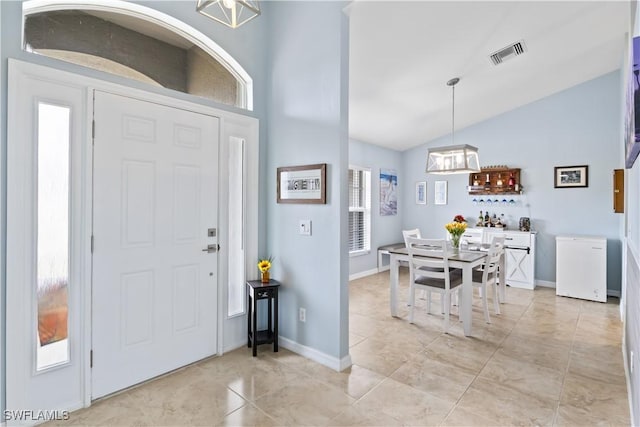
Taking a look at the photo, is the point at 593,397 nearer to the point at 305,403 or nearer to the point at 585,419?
the point at 585,419

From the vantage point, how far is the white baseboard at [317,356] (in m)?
2.67

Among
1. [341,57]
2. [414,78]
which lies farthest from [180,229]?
[414,78]

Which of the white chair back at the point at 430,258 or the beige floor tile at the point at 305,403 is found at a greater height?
the white chair back at the point at 430,258

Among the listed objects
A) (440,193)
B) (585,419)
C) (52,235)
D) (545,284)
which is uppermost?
(440,193)

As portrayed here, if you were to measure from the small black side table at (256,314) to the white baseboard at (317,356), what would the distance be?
123 millimetres

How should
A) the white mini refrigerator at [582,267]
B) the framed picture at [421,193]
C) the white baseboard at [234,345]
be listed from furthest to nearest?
the framed picture at [421,193]
the white mini refrigerator at [582,267]
the white baseboard at [234,345]

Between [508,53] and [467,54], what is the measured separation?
1.79 feet

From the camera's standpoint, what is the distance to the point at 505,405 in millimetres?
2195

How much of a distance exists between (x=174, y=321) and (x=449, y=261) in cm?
276

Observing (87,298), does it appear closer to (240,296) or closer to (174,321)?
(174,321)

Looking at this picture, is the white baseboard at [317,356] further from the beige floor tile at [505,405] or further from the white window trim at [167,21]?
the white window trim at [167,21]

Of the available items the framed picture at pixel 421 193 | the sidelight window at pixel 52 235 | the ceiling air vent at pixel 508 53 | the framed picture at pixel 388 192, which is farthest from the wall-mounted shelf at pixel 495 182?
the sidelight window at pixel 52 235

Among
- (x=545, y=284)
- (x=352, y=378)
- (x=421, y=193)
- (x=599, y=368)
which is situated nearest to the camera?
(x=352, y=378)

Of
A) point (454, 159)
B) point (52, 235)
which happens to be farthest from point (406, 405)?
point (454, 159)
